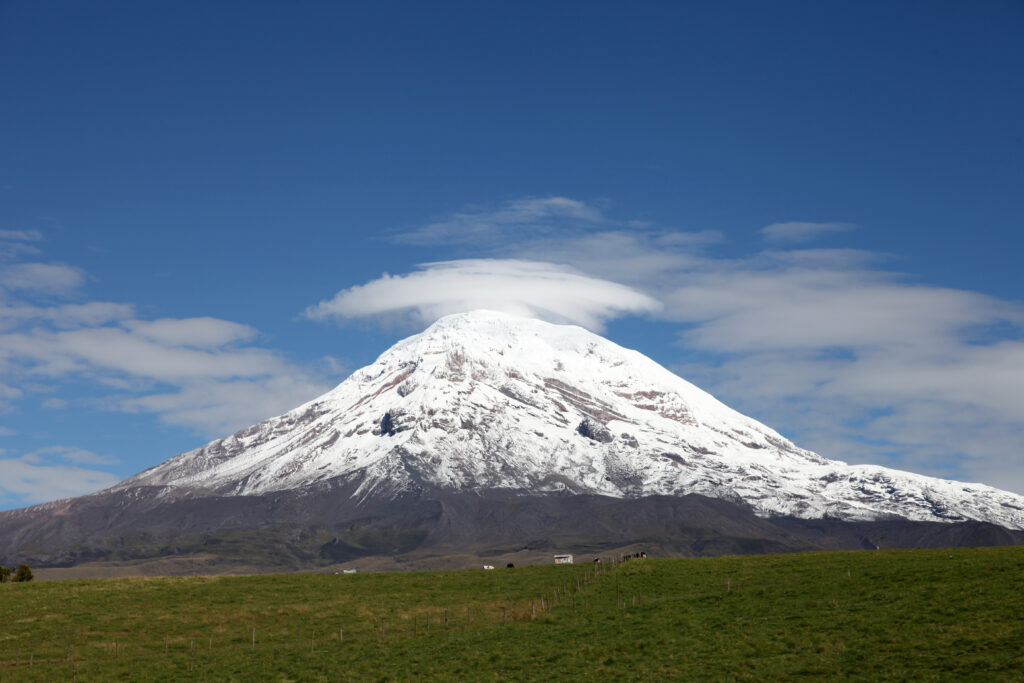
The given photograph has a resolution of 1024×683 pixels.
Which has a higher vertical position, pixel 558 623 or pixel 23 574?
pixel 23 574

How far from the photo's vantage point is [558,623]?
266ft

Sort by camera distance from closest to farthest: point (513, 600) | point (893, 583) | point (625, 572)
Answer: point (893, 583)
point (513, 600)
point (625, 572)

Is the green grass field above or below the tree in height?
below

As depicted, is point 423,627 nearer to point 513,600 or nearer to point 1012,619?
point 513,600

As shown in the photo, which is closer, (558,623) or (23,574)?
(558,623)

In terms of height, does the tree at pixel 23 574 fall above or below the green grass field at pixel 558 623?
above

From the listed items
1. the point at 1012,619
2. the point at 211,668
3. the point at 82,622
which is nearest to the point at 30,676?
the point at 211,668

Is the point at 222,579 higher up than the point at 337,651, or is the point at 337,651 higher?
the point at 222,579

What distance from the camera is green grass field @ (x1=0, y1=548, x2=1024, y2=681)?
62.5 metres

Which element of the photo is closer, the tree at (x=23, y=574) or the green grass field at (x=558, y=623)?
the green grass field at (x=558, y=623)

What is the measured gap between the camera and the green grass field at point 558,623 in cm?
6250

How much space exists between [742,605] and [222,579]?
197 ft

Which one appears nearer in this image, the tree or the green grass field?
the green grass field

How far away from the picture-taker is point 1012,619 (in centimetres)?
6469
